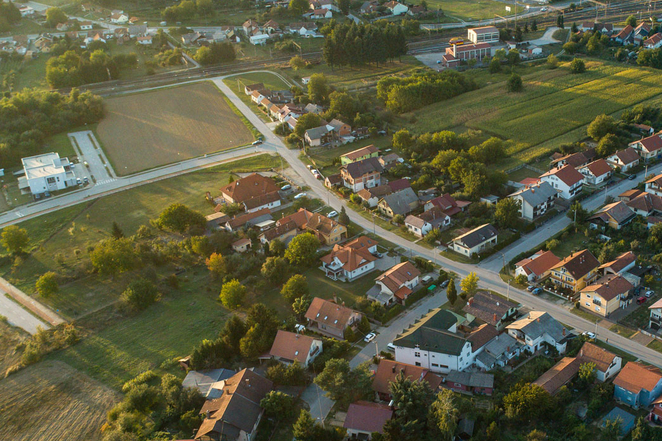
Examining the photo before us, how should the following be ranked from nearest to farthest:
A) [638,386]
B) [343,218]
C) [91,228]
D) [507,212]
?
[638,386]
[507,212]
[343,218]
[91,228]

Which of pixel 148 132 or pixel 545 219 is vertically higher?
pixel 148 132

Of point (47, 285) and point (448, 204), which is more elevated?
point (47, 285)

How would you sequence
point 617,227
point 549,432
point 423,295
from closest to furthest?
1. point 549,432
2. point 423,295
3. point 617,227

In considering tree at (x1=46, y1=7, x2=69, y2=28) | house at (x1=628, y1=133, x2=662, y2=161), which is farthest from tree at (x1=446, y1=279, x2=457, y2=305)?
tree at (x1=46, y1=7, x2=69, y2=28)

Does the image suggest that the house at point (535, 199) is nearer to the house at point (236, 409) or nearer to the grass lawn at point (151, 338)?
the grass lawn at point (151, 338)

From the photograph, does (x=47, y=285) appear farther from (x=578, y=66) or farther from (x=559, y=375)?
(x=578, y=66)

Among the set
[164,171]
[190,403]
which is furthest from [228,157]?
[190,403]

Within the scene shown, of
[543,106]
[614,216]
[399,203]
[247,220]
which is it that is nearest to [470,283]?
[399,203]

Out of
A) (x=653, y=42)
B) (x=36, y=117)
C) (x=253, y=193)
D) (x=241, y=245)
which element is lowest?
(x=241, y=245)

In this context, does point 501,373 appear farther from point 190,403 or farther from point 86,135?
point 86,135
